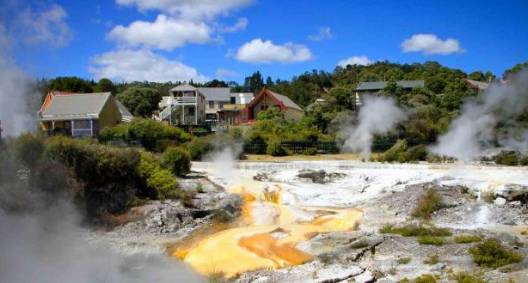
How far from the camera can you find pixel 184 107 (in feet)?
219

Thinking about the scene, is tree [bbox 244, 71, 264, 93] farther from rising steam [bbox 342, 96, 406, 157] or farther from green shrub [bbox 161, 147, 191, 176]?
green shrub [bbox 161, 147, 191, 176]

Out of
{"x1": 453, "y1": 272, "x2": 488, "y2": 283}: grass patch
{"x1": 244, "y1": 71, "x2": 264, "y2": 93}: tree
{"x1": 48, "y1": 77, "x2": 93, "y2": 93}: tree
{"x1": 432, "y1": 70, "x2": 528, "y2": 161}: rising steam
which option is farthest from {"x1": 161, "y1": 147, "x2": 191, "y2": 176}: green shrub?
{"x1": 244, "y1": 71, "x2": 264, "y2": 93}: tree

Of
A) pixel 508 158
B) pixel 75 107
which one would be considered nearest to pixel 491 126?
pixel 508 158

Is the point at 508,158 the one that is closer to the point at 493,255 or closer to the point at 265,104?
the point at 493,255

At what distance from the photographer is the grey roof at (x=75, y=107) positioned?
4688 cm

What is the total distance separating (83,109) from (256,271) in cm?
3518

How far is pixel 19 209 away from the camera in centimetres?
1859

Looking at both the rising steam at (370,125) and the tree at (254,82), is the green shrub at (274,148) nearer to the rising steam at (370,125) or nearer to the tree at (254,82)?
the rising steam at (370,125)

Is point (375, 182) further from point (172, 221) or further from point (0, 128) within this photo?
point (0, 128)

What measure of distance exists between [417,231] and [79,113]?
3496 centimetres

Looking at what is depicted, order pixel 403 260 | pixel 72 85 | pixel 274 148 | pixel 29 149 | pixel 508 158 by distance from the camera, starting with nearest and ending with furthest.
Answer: pixel 403 260
pixel 29 149
pixel 508 158
pixel 274 148
pixel 72 85

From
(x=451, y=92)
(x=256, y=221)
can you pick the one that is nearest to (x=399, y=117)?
(x=451, y=92)

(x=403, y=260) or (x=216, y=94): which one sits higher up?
(x=216, y=94)

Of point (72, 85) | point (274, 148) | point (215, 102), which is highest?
point (72, 85)
